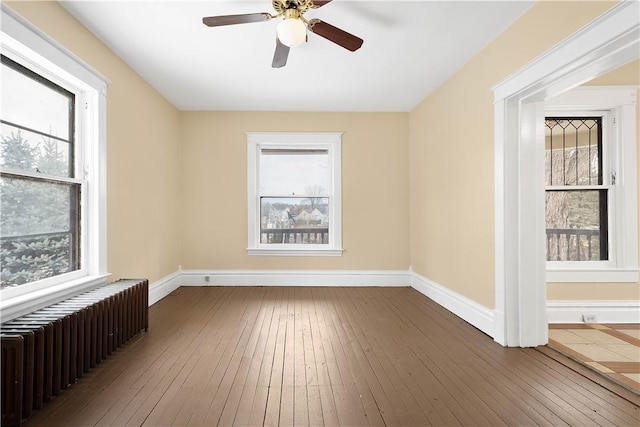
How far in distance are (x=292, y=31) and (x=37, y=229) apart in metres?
2.38

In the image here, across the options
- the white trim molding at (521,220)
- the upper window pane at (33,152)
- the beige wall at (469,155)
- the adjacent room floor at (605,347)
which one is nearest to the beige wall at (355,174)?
the beige wall at (469,155)

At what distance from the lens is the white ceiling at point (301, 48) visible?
2725 millimetres

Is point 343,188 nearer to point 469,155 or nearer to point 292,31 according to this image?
point 469,155

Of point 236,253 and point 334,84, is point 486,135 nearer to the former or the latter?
point 334,84

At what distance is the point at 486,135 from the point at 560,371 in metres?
2.06

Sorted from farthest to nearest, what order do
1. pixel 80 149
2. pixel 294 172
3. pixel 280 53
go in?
pixel 294 172 < pixel 80 149 < pixel 280 53

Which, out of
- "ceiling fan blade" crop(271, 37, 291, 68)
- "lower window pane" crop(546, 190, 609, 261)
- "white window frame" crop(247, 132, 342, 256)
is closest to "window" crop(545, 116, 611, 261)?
"lower window pane" crop(546, 190, 609, 261)

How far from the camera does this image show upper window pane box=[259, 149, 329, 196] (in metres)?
5.57

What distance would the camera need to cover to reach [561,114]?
376cm

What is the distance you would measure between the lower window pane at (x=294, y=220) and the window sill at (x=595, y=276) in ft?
10.1

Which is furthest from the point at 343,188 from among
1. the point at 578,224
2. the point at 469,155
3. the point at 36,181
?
the point at 36,181

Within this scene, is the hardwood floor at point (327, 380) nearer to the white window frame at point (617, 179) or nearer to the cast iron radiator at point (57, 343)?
the cast iron radiator at point (57, 343)

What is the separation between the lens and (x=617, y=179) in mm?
3645

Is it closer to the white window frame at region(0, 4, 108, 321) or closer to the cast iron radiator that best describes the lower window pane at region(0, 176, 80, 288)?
the white window frame at region(0, 4, 108, 321)
